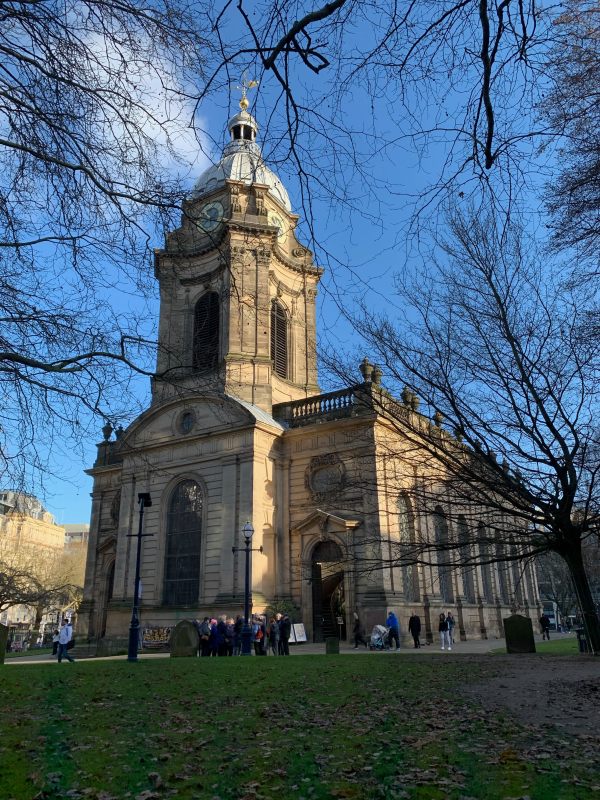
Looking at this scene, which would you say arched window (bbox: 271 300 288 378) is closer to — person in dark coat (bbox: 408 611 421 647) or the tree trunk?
person in dark coat (bbox: 408 611 421 647)

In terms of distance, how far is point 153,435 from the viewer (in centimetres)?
3200

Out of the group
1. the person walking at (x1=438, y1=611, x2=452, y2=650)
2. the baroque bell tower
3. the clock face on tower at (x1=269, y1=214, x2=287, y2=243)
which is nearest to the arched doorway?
the person walking at (x1=438, y1=611, x2=452, y2=650)

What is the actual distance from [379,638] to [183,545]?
415 inches

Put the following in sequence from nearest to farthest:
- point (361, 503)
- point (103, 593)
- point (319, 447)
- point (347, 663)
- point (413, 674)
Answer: point (413, 674)
point (347, 663)
point (361, 503)
point (319, 447)
point (103, 593)

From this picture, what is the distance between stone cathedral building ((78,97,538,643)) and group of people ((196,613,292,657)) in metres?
2.37

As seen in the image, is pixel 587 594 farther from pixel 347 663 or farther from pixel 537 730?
pixel 537 730

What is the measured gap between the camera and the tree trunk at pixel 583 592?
1579 centimetres

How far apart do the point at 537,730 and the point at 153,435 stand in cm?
2725

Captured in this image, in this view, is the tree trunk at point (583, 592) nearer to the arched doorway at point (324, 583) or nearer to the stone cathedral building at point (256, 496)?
the stone cathedral building at point (256, 496)

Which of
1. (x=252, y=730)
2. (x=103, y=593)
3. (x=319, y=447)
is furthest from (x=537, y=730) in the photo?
(x=103, y=593)

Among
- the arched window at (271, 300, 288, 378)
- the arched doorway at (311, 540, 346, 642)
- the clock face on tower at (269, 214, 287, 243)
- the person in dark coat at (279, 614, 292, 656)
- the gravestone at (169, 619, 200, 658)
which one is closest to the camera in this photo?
the gravestone at (169, 619, 200, 658)

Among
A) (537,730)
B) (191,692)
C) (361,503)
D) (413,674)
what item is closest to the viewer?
(537,730)

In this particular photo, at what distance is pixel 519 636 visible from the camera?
19078 millimetres

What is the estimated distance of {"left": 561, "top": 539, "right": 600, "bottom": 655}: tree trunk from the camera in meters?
15.8
